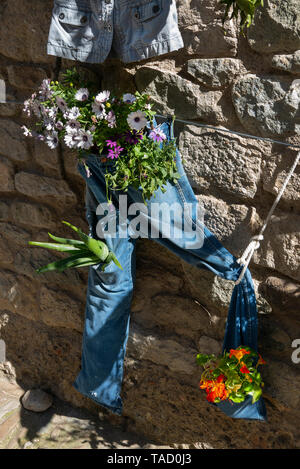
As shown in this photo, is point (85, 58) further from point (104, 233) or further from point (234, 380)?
point (234, 380)

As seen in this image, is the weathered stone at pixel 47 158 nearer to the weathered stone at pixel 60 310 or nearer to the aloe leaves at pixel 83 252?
the aloe leaves at pixel 83 252

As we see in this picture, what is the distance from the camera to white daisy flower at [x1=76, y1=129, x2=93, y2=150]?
179 cm

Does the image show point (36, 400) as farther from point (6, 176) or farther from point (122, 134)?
point (122, 134)

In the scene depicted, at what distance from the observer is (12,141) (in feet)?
7.91

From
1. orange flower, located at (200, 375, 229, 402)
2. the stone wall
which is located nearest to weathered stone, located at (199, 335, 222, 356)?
the stone wall

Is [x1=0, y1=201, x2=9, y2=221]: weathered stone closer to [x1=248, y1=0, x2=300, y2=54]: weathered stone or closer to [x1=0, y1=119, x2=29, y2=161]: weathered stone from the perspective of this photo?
[x1=0, y1=119, x2=29, y2=161]: weathered stone

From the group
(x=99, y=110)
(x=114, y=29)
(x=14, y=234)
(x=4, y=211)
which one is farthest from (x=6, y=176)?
(x=114, y=29)

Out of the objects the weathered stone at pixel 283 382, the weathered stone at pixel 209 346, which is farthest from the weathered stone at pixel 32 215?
the weathered stone at pixel 283 382

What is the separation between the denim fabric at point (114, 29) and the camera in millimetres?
1729

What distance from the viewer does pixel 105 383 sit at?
2.28 m

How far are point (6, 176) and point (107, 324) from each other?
0.97 meters

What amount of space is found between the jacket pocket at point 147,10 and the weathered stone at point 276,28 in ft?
1.13

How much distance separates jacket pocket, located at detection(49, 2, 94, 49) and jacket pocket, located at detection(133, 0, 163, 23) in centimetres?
20
